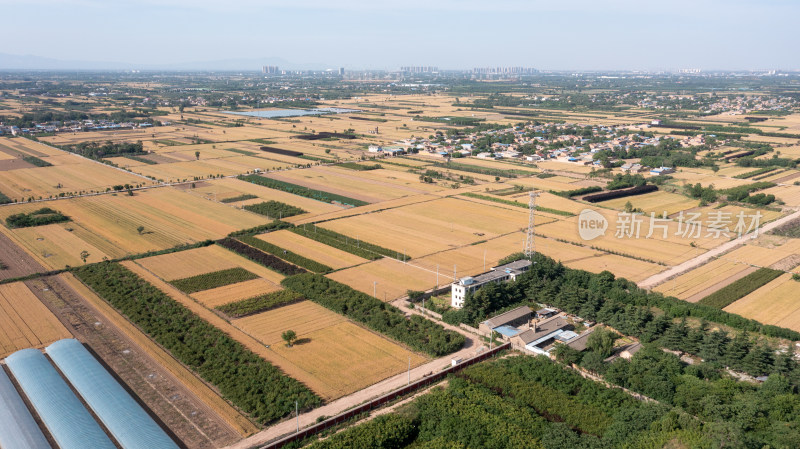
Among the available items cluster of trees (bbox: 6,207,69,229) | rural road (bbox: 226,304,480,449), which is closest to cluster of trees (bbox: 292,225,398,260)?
rural road (bbox: 226,304,480,449)

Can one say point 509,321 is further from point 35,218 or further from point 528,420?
point 35,218

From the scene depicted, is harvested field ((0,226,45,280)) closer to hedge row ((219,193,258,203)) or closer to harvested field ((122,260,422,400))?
harvested field ((122,260,422,400))

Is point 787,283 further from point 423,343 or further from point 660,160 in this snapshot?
point 660,160

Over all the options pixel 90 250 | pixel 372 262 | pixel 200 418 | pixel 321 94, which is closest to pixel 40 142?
pixel 90 250

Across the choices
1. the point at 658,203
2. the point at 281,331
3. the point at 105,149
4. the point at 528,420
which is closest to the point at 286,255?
the point at 281,331

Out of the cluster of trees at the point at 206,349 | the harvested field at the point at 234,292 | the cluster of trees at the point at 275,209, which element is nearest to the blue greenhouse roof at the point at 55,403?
the cluster of trees at the point at 206,349

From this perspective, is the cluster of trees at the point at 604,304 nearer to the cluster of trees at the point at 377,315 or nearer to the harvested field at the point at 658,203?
the cluster of trees at the point at 377,315
